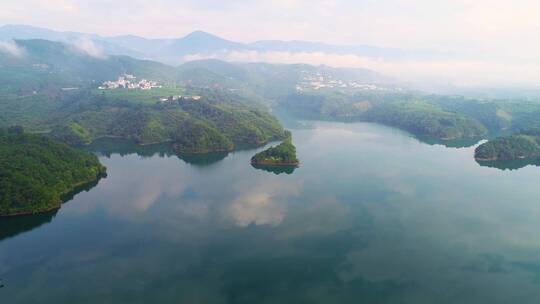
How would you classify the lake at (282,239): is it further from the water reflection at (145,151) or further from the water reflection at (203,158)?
the water reflection at (145,151)

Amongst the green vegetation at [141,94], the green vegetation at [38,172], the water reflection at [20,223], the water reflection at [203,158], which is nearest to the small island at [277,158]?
the water reflection at [203,158]

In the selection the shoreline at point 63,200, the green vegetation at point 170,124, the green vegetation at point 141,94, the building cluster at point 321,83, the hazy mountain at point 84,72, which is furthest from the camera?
the building cluster at point 321,83

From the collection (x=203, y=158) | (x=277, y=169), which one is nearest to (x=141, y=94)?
(x=203, y=158)

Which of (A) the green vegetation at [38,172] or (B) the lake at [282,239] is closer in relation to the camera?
(B) the lake at [282,239]

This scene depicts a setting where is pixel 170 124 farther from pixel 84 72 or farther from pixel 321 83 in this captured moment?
pixel 321 83

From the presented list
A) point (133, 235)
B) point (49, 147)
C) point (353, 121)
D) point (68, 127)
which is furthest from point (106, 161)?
point (353, 121)

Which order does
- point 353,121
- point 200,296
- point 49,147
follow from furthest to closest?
point 353,121
point 49,147
point 200,296

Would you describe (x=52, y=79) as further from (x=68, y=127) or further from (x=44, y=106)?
(x=68, y=127)
